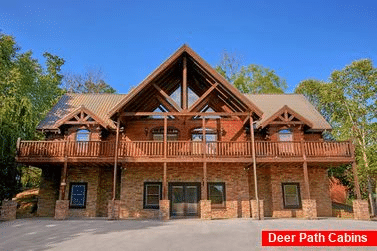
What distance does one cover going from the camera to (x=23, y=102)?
792 inches

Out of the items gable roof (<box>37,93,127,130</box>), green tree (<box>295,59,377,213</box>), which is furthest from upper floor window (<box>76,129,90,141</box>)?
green tree (<box>295,59,377,213</box>)

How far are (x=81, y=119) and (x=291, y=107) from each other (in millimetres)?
16643

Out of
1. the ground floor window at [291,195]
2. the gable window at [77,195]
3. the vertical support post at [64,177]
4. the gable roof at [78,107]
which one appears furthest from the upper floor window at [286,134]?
the vertical support post at [64,177]

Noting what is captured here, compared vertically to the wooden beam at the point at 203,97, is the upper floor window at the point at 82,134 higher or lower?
lower

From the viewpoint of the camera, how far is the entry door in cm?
1919

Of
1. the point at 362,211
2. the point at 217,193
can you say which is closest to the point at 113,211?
the point at 217,193

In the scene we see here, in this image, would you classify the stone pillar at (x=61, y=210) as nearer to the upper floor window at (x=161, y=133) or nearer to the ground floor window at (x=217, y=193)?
the upper floor window at (x=161, y=133)

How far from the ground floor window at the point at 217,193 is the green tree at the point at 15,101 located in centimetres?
1278

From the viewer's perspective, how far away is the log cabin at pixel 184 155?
59.2ft

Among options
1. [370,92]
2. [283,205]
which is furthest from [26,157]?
[370,92]

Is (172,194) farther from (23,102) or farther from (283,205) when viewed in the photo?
(23,102)

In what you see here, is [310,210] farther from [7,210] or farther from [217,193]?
[7,210]

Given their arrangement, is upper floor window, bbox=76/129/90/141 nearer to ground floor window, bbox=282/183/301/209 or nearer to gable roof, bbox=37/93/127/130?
gable roof, bbox=37/93/127/130

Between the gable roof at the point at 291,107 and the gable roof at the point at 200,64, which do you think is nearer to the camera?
the gable roof at the point at 200,64
